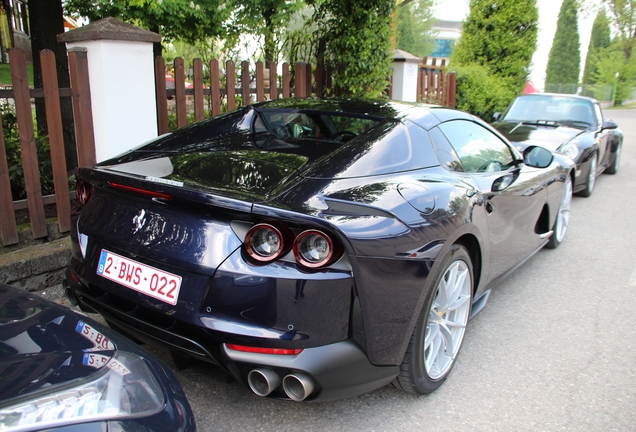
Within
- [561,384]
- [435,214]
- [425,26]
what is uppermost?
[425,26]

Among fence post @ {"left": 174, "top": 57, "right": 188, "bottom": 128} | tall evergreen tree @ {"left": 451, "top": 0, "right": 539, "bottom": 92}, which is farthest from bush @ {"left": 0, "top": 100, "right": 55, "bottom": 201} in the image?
tall evergreen tree @ {"left": 451, "top": 0, "right": 539, "bottom": 92}

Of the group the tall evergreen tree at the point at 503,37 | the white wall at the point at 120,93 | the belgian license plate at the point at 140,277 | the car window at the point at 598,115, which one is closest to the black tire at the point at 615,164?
the car window at the point at 598,115

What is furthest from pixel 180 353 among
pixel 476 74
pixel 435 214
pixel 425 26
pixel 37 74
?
pixel 425 26

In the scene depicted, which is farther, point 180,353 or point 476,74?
point 476,74

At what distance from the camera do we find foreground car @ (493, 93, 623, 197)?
732 cm

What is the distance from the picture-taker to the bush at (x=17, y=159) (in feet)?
14.5

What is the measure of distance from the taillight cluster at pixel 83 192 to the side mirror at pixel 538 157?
120 inches

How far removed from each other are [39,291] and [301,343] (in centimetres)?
272

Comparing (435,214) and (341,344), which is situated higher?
(435,214)

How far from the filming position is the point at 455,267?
2838 millimetres

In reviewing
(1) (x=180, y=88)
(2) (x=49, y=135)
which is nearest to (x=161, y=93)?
(1) (x=180, y=88)

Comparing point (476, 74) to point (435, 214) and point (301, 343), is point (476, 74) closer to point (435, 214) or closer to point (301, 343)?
point (435, 214)

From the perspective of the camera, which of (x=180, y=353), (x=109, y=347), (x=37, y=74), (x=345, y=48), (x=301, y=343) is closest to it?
(x=109, y=347)

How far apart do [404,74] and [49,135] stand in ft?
21.6
